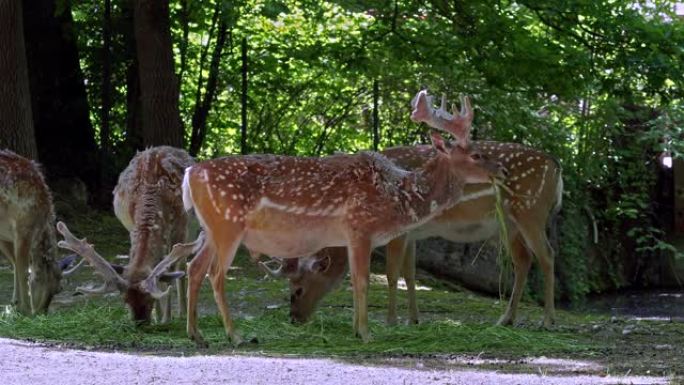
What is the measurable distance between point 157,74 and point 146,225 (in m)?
6.06

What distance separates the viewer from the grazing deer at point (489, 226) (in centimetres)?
1070

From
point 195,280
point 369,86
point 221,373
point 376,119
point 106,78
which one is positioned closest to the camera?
point 221,373

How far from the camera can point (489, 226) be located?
1120cm

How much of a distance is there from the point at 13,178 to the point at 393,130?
7.28 m

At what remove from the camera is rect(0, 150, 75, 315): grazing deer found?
11117 millimetres

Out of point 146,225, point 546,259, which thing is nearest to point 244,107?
point 546,259

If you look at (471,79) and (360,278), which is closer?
(360,278)

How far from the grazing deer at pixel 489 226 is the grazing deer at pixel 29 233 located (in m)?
1.94

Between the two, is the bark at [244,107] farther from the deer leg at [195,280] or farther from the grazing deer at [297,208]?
the deer leg at [195,280]

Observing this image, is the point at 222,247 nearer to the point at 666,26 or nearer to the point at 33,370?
the point at 33,370

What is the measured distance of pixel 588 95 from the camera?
1703 cm

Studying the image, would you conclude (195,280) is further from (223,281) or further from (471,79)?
(471,79)

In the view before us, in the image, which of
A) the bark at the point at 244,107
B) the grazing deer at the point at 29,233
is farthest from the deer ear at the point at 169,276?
the bark at the point at 244,107

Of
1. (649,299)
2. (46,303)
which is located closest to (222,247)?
(46,303)
